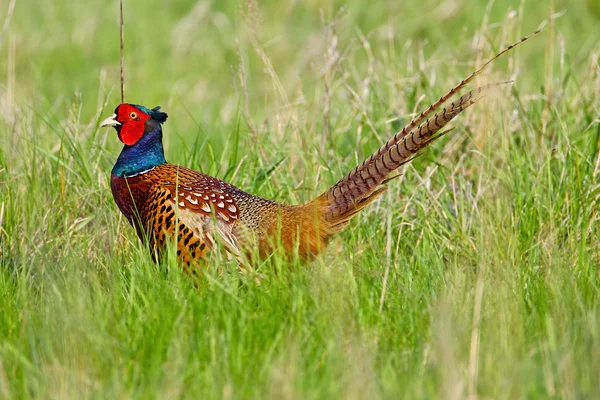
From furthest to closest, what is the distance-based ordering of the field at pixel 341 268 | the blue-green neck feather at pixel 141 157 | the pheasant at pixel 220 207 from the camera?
the blue-green neck feather at pixel 141 157
the pheasant at pixel 220 207
the field at pixel 341 268

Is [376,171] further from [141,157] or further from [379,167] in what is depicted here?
[141,157]

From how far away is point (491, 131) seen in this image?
4512 mm

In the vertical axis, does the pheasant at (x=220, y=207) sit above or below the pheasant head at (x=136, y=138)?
below

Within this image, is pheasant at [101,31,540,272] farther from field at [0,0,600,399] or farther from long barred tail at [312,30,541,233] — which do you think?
field at [0,0,600,399]

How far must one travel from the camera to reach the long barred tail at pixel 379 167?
3.52 metres

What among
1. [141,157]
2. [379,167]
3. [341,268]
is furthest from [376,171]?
[141,157]

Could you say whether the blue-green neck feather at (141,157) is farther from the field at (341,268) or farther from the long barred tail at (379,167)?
the long barred tail at (379,167)

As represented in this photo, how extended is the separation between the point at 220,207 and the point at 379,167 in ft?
2.30

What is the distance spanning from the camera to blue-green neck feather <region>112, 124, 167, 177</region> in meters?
4.20

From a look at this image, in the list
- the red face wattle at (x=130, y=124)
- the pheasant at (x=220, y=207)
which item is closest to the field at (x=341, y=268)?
the pheasant at (x=220, y=207)

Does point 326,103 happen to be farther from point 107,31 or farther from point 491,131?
point 107,31

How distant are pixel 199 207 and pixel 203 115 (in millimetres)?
3094

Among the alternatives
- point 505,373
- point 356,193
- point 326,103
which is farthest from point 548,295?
point 326,103

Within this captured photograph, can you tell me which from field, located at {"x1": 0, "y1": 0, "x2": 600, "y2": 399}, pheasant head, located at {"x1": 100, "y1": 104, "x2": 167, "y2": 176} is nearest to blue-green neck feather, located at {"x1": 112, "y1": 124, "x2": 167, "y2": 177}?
pheasant head, located at {"x1": 100, "y1": 104, "x2": 167, "y2": 176}
